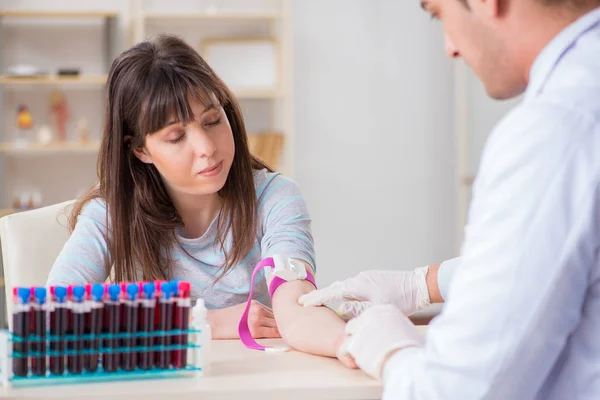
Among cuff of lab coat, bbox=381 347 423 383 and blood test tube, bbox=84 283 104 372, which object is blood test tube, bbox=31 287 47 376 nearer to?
blood test tube, bbox=84 283 104 372

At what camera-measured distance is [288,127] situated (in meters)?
4.61

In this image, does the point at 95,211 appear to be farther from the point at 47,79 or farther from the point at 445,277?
the point at 47,79

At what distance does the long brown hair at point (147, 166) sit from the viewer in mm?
1678

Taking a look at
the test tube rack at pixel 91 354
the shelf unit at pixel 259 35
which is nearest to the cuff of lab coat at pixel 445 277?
the test tube rack at pixel 91 354

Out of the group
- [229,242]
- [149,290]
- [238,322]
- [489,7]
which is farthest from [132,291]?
[229,242]

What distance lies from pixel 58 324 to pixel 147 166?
2.63ft

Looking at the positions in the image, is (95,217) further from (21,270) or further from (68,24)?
(68,24)

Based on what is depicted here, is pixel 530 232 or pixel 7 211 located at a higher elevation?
pixel 530 232

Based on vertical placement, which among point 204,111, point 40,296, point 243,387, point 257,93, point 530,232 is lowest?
point 243,387

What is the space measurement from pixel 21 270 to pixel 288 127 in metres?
2.91

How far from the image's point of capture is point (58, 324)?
1096 millimetres

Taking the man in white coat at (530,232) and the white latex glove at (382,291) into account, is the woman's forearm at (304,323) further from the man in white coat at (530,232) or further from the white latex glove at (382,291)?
the man in white coat at (530,232)

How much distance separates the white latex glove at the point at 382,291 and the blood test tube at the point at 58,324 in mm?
473

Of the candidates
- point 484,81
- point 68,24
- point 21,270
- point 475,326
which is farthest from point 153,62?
point 68,24
